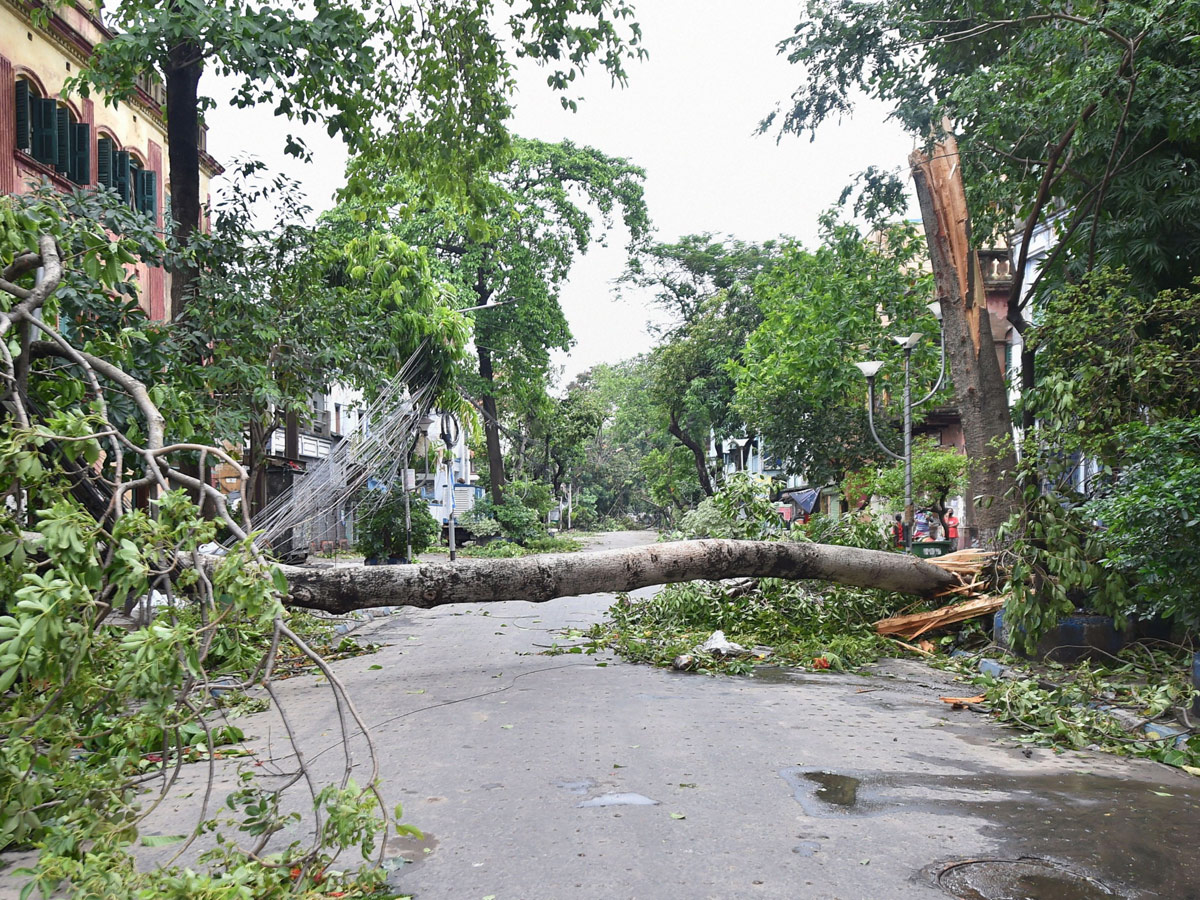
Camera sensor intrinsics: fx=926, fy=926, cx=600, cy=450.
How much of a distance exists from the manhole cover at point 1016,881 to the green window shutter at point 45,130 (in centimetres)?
1737

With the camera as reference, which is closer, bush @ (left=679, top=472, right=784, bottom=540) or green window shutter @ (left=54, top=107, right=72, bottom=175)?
bush @ (left=679, top=472, right=784, bottom=540)

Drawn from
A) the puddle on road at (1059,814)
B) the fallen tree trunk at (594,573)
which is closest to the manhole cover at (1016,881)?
the puddle on road at (1059,814)

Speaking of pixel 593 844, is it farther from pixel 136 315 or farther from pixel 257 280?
pixel 257 280

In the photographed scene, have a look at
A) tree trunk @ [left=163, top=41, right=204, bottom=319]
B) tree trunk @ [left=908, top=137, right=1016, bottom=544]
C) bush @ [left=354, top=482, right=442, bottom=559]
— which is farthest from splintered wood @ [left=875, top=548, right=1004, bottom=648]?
bush @ [left=354, top=482, right=442, bottom=559]

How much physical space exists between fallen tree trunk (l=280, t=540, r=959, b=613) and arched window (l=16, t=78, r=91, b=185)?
10622mm

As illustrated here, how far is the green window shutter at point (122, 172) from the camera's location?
18.2m

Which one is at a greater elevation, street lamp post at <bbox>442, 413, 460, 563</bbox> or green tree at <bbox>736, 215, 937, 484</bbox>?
green tree at <bbox>736, 215, 937, 484</bbox>

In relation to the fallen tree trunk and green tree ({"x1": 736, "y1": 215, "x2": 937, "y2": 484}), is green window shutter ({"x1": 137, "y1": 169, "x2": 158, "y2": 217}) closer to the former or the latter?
the fallen tree trunk

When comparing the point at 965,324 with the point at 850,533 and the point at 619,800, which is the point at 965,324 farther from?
the point at 619,800

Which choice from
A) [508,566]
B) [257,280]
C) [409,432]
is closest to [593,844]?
[508,566]

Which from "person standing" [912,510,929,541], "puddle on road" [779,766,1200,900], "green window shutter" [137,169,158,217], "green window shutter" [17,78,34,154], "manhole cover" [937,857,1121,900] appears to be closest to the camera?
"manhole cover" [937,857,1121,900]

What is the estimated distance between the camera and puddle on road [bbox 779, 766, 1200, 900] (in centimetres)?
394

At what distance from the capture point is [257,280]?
483 inches

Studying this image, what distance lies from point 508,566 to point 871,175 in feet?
40.4
